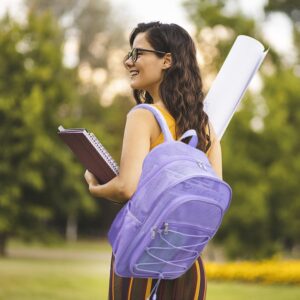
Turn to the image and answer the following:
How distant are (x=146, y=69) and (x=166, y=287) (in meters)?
0.78

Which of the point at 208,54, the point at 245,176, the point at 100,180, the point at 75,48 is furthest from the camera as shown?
the point at 75,48

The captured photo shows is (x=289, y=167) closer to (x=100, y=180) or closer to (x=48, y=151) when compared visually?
(x=48, y=151)

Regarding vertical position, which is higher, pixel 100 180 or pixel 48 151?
pixel 48 151

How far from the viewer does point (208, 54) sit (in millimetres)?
26094

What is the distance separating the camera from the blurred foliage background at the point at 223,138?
63.5 ft

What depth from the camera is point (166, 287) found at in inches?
104

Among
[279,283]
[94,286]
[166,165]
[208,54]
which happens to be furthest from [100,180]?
[208,54]

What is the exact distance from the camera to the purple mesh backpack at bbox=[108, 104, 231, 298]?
2416 mm

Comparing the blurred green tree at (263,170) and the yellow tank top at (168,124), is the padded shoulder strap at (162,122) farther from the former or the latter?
the blurred green tree at (263,170)

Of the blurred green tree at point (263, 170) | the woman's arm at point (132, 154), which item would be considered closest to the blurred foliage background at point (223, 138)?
the blurred green tree at point (263, 170)

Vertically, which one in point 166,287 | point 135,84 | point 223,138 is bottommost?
point 166,287

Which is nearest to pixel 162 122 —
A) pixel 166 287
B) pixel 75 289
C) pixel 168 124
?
pixel 168 124

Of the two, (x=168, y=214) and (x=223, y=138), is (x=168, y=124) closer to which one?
(x=168, y=214)

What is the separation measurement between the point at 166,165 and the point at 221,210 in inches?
9.5
